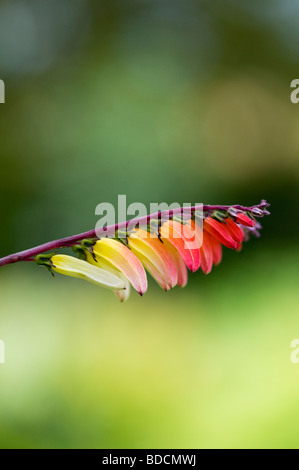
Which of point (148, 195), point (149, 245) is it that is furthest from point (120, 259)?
point (148, 195)

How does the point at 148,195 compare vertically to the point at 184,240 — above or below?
above

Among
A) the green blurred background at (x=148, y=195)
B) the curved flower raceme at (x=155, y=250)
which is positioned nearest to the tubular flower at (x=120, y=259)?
the curved flower raceme at (x=155, y=250)

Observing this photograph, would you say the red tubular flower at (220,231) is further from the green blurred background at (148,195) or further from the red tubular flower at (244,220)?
the green blurred background at (148,195)

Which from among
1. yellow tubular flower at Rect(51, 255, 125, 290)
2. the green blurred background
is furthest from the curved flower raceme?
the green blurred background

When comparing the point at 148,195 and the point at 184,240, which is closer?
the point at 184,240

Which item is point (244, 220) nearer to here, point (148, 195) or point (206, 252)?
point (206, 252)

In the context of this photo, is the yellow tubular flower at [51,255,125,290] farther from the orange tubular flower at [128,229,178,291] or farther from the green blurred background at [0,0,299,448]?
the green blurred background at [0,0,299,448]
